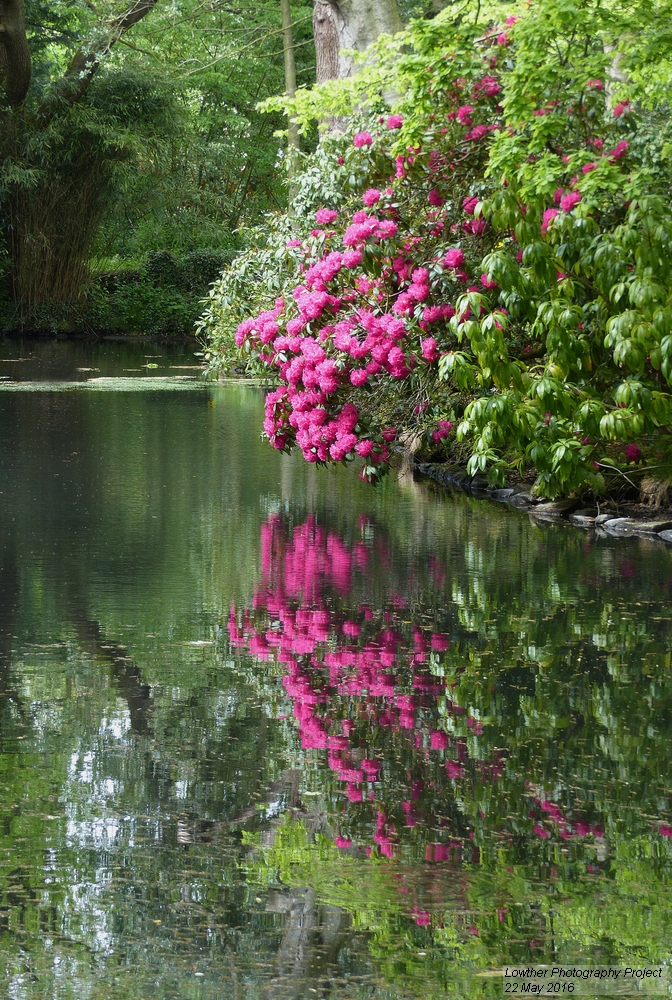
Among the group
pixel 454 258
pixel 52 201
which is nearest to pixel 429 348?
pixel 454 258

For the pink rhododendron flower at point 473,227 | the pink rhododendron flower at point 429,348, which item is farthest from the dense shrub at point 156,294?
the pink rhododendron flower at point 429,348

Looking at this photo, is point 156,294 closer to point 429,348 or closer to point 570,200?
point 429,348

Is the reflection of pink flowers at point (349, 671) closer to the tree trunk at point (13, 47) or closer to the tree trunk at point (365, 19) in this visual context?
the tree trunk at point (365, 19)

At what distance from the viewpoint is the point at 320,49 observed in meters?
16.8

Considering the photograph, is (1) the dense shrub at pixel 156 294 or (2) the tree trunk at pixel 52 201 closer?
(2) the tree trunk at pixel 52 201

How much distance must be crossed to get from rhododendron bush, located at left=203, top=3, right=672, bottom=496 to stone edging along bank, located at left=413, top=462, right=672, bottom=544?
0.20 meters

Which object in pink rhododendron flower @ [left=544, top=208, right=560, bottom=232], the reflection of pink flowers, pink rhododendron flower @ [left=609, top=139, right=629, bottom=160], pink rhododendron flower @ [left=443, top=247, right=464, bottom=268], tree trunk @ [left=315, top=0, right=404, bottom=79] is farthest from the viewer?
tree trunk @ [left=315, top=0, right=404, bottom=79]

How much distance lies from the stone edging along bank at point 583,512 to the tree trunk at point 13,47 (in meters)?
21.7

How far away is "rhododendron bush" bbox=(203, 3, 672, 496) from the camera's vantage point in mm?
6750

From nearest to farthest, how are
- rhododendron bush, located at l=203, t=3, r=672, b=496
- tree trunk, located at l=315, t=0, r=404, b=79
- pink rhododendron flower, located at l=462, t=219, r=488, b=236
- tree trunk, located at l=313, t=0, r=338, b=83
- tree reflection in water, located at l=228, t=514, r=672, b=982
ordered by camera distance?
tree reflection in water, located at l=228, t=514, r=672, b=982
rhododendron bush, located at l=203, t=3, r=672, b=496
pink rhododendron flower, located at l=462, t=219, r=488, b=236
tree trunk, located at l=315, t=0, r=404, b=79
tree trunk, located at l=313, t=0, r=338, b=83

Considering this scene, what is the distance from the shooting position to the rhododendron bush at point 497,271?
6.75 metres

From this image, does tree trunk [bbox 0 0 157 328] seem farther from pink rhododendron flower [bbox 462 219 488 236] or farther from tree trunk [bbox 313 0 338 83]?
pink rhododendron flower [bbox 462 219 488 236]

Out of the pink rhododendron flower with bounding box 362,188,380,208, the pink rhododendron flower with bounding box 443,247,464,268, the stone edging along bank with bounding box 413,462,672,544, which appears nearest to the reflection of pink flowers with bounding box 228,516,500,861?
the stone edging along bank with bounding box 413,462,672,544

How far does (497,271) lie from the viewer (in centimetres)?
694
